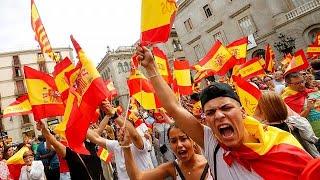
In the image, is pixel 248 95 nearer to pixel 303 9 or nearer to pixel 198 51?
pixel 303 9

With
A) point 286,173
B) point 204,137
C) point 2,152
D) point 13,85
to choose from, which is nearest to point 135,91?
point 2,152

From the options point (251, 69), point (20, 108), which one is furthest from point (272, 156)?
point (251, 69)

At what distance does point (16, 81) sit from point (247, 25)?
119 feet

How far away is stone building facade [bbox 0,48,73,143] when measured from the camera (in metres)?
45.8

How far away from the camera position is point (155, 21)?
2.99 meters

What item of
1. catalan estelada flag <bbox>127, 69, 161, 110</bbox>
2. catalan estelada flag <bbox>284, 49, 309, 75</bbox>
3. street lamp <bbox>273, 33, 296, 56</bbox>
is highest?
street lamp <bbox>273, 33, 296, 56</bbox>

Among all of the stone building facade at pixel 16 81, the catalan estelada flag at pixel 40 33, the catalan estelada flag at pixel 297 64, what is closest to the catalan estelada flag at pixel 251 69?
the catalan estelada flag at pixel 297 64

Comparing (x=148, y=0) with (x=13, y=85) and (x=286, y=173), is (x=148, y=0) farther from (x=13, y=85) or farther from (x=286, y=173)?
(x=13, y=85)

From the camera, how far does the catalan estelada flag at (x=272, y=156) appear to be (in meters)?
1.90

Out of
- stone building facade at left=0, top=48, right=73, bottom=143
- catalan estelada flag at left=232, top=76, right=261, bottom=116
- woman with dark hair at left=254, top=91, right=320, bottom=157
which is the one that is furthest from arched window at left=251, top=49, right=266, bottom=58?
stone building facade at left=0, top=48, right=73, bottom=143

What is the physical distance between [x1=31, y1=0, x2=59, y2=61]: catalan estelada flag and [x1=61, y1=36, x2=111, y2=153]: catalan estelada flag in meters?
2.76

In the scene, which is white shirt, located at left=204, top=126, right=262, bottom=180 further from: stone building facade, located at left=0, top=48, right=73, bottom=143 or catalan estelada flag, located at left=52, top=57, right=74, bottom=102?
stone building facade, located at left=0, top=48, right=73, bottom=143

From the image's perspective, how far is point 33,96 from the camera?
5.18 m

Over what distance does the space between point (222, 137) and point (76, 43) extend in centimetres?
234
